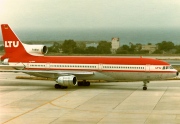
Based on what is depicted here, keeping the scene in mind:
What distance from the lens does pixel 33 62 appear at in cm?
4584

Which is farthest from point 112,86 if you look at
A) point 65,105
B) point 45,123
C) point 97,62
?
point 45,123

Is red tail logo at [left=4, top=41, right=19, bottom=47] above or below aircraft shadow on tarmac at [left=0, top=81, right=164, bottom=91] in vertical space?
above

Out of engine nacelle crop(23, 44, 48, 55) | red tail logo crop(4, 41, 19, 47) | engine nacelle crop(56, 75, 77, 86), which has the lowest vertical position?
engine nacelle crop(56, 75, 77, 86)

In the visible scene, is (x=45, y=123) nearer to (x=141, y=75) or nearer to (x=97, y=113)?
(x=97, y=113)

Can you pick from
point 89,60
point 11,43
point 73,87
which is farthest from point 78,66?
point 11,43

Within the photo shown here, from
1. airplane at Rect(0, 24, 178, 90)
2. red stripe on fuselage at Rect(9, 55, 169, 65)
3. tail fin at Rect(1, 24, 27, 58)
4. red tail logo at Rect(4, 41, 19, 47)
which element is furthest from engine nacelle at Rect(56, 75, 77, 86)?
red tail logo at Rect(4, 41, 19, 47)

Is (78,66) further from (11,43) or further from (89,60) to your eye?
(11,43)

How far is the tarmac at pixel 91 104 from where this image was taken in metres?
27.2

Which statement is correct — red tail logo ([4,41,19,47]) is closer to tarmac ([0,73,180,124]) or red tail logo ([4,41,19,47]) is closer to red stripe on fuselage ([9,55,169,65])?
red stripe on fuselage ([9,55,169,65])

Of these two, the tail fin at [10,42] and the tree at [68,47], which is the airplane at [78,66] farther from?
the tree at [68,47]

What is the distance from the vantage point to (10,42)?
1879 inches

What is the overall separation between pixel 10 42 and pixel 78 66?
939cm

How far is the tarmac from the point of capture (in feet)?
89.4

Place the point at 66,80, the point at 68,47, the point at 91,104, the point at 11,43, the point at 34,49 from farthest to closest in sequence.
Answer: the point at 68,47
the point at 11,43
the point at 34,49
the point at 66,80
the point at 91,104
